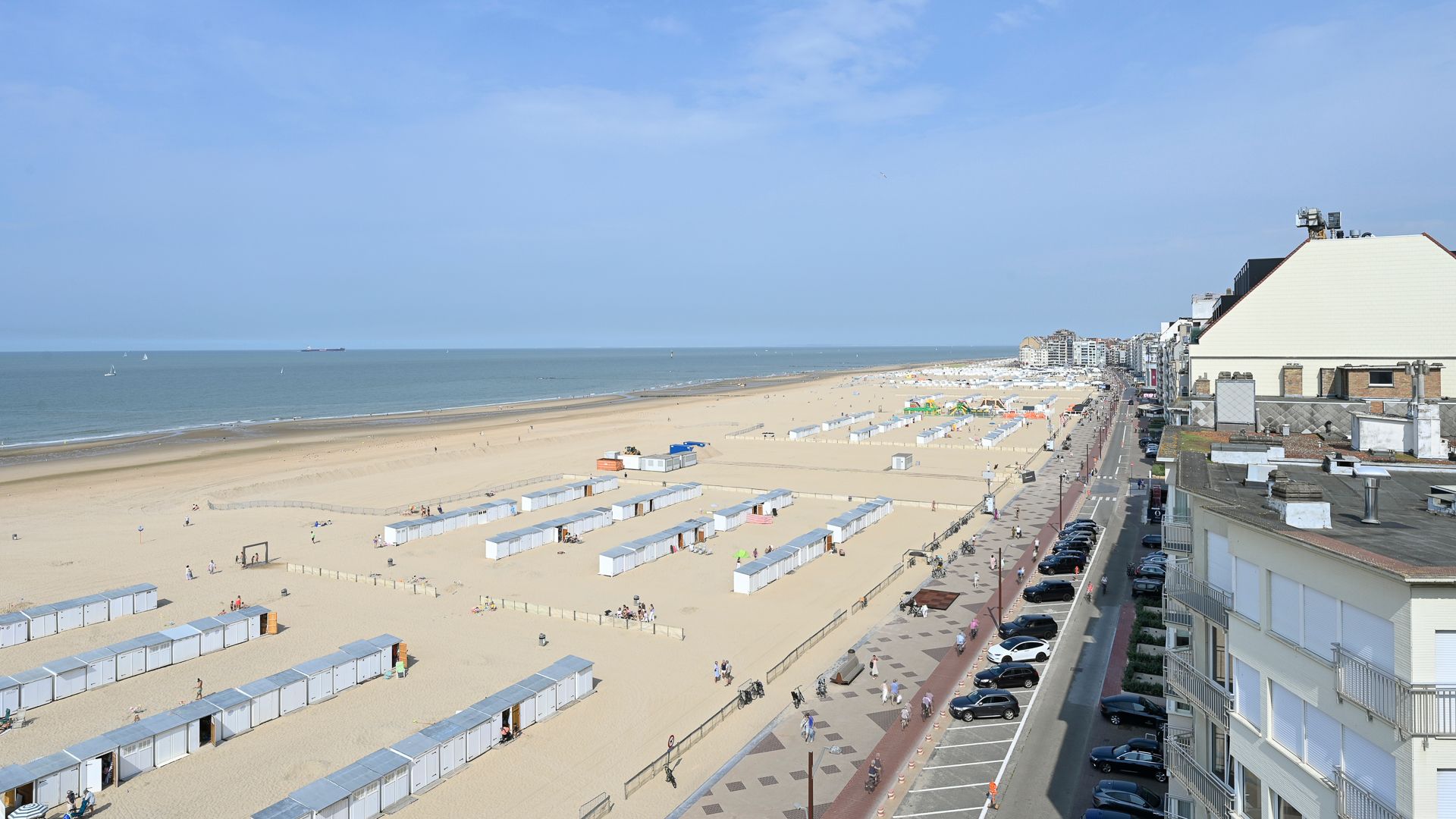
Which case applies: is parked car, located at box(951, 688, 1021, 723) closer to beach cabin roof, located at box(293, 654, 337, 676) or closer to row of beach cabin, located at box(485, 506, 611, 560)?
beach cabin roof, located at box(293, 654, 337, 676)

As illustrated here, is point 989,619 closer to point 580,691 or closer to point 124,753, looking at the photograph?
point 580,691

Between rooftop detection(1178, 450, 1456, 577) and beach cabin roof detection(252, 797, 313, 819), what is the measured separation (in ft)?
69.8

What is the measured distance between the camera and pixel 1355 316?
29.4 meters

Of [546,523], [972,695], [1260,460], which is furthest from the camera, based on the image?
[546,523]

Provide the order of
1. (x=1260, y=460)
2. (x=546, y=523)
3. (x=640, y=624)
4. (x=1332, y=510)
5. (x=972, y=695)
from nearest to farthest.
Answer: (x=1332, y=510) → (x=1260, y=460) → (x=972, y=695) → (x=640, y=624) → (x=546, y=523)

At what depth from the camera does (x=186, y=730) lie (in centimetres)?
2591

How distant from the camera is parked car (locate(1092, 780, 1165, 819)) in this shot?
68.5ft

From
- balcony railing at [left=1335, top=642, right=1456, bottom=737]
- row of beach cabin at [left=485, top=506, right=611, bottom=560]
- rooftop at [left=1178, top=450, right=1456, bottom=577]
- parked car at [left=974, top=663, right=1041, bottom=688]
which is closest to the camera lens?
balcony railing at [left=1335, top=642, right=1456, bottom=737]

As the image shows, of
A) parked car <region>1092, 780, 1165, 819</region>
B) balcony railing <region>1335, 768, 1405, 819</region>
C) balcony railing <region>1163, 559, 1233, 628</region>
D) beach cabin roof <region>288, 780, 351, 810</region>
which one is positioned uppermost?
balcony railing <region>1163, 559, 1233, 628</region>

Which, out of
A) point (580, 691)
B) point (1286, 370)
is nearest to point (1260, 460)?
A: point (1286, 370)

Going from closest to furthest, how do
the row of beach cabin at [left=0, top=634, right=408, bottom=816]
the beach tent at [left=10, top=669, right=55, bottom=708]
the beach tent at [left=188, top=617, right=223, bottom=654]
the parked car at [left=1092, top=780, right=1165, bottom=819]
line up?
the parked car at [left=1092, top=780, right=1165, bottom=819] → the row of beach cabin at [left=0, top=634, right=408, bottom=816] → the beach tent at [left=10, top=669, right=55, bottom=708] → the beach tent at [left=188, top=617, right=223, bottom=654]

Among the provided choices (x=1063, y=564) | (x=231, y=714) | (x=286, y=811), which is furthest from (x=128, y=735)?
(x=1063, y=564)

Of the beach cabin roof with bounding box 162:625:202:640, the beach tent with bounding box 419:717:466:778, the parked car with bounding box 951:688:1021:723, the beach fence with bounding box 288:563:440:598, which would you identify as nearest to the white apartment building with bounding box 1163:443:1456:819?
the parked car with bounding box 951:688:1021:723

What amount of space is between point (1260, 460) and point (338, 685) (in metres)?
29.4
